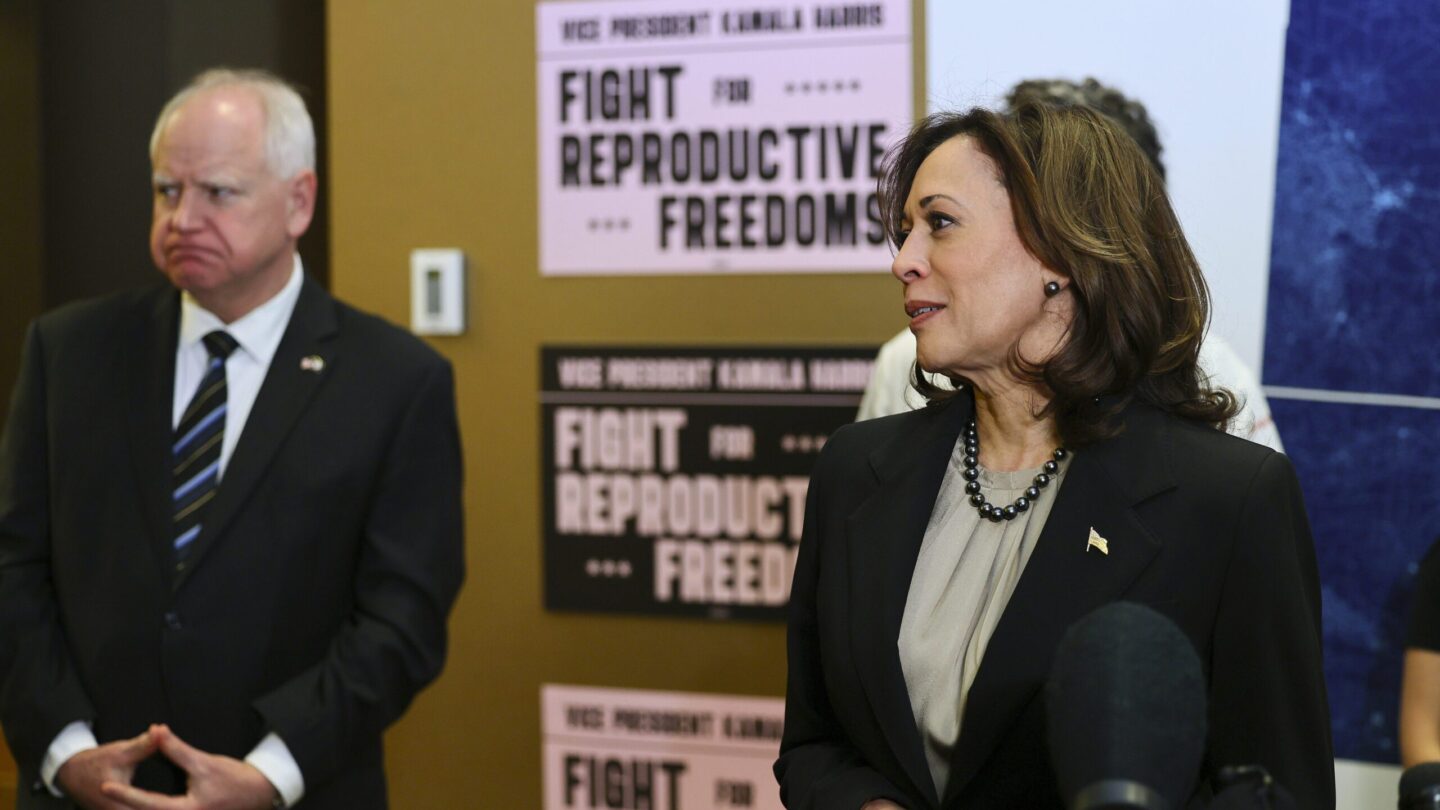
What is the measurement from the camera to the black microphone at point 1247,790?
1031mm

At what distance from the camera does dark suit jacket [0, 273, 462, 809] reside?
238 centimetres

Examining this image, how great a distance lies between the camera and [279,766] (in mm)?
2320

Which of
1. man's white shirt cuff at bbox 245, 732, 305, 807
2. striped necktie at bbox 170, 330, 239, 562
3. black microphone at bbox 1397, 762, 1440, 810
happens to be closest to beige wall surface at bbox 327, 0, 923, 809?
striped necktie at bbox 170, 330, 239, 562

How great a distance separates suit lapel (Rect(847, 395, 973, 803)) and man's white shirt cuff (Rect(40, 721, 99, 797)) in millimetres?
1400

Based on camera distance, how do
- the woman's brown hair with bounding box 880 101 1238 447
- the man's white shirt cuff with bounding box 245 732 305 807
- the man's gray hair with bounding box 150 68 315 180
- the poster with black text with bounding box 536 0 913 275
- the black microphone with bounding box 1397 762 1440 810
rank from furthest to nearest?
the poster with black text with bounding box 536 0 913 275, the man's gray hair with bounding box 150 68 315 180, the man's white shirt cuff with bounding box 245 732 305 807, the woman's brown hair with bounding box 880 101 1238 447, the black microphone with bounding box 1397 762 1440 810

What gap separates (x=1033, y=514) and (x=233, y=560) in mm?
1370

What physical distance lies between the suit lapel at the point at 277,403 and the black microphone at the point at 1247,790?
177 centimetres

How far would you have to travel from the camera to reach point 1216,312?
317 cm

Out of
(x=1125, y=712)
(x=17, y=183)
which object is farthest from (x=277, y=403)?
(x=17, y=183)

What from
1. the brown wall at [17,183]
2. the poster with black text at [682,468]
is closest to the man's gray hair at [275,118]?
the poster with black text at [682,468]

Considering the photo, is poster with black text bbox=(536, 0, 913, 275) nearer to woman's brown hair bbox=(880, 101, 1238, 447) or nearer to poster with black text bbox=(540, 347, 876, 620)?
poster with black text bbox=(540, 347, 876, 620)

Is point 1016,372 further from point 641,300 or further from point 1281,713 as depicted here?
point 641,300

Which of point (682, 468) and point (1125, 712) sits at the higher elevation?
point (1125, 712)

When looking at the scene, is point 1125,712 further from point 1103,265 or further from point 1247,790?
point 1103,265
